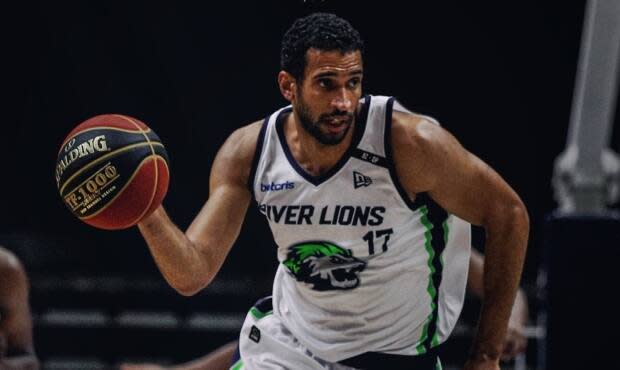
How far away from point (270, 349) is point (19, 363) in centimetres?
102

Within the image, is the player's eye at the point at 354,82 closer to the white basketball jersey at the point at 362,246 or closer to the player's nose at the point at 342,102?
the player's nose at the point at 342,102

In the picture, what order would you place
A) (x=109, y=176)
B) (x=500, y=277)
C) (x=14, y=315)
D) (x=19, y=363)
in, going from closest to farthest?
(x=109, y=176) → (x=500, y=277) → (x=19, y=363) → (x=14, y=315)

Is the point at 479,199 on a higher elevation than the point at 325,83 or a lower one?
lower

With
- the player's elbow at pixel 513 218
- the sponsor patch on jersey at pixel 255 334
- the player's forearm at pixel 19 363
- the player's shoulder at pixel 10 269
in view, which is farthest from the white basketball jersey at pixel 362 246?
the player's shoulder at pixel 10 269

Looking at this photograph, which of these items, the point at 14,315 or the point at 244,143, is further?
the point at 14,315

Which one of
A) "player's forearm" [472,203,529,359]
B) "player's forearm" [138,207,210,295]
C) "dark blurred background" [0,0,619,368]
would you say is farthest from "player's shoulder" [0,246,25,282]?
"dark blurred background" [0,0,619,368]

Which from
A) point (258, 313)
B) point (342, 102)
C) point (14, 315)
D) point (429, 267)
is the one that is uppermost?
point (342, 102)

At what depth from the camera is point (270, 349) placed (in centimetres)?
312

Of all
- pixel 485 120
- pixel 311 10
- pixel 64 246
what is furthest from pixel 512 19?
pixel 311 10

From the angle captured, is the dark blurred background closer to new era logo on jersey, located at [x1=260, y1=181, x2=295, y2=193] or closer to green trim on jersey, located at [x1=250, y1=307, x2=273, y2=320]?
green trim on jersey, located at [x1=250, y1=307, x2=273, y2=320]

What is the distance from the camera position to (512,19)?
7383 mm

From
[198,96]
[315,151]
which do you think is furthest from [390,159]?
[198,96]

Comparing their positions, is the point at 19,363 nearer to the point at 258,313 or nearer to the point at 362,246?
the point at 258,313

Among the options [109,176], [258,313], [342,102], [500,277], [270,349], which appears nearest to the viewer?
[109,176]
